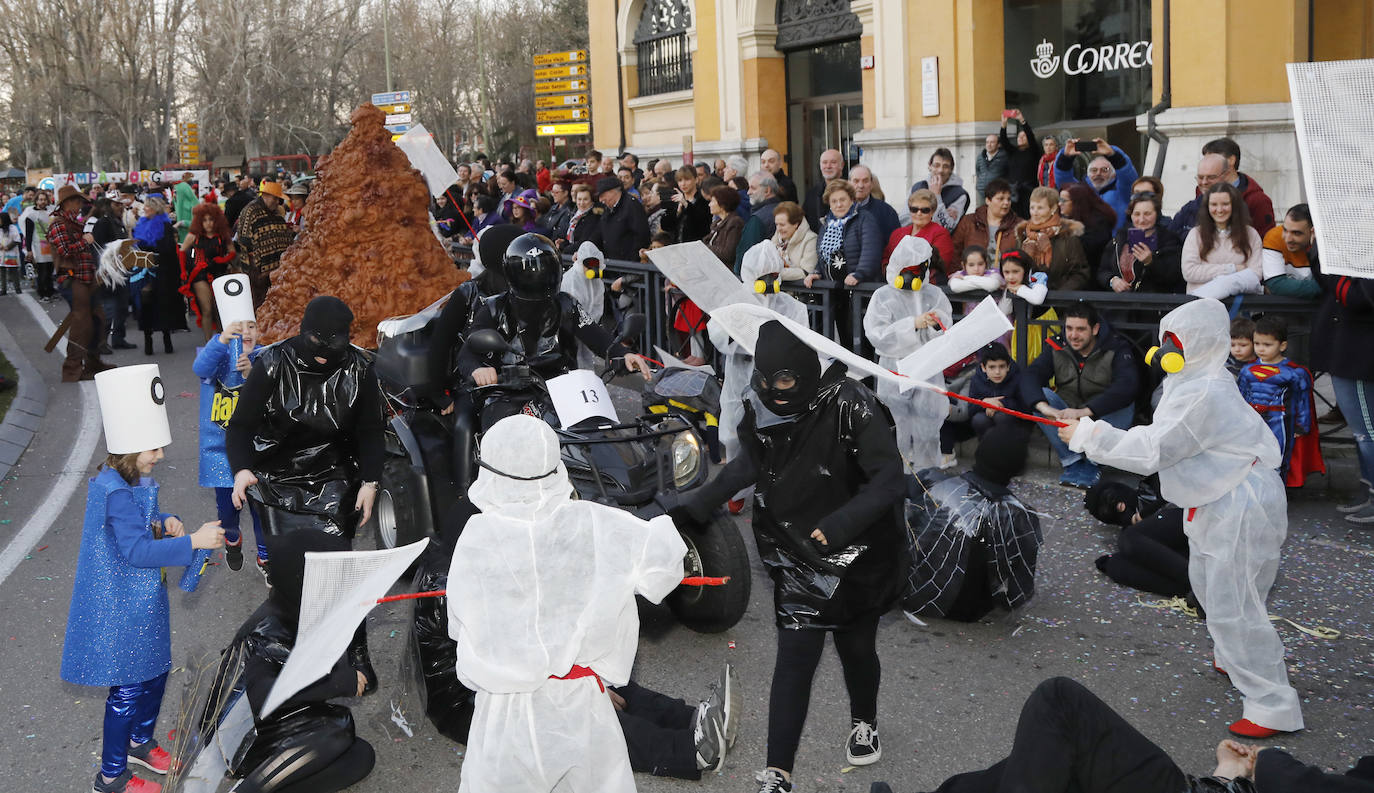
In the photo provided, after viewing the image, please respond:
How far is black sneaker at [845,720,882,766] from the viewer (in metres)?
4.71

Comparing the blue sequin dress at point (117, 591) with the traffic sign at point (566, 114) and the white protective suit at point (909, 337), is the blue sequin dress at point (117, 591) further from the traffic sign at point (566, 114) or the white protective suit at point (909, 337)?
the traffic sign at point (566, 114)

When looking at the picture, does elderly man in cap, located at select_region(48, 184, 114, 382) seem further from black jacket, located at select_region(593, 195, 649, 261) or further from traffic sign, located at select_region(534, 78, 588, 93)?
traffic sign, located at select_region(534, 78, 588, 93)

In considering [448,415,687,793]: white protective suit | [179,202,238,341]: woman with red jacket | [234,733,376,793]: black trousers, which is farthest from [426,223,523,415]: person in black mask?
[179,202,238,341]: woman with red jacket

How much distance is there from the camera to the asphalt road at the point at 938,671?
4832mm

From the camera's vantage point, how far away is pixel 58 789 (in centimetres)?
482

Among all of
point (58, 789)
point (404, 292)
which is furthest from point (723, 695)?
point (404, 292)

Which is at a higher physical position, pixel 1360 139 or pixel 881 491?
pixel 1360 139

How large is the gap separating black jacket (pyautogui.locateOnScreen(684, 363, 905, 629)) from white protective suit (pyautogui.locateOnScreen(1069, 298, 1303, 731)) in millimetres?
956

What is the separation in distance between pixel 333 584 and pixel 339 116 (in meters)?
60.0

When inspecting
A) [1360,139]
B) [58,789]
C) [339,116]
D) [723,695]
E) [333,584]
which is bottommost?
[58,789]

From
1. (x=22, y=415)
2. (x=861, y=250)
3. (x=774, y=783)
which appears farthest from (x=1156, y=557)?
(x=22, y=415)

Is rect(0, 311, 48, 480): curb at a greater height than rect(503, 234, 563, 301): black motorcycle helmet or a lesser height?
lesser

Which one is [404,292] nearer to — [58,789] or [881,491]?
[58,789]

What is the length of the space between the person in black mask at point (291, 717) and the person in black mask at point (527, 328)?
69.1 inches
